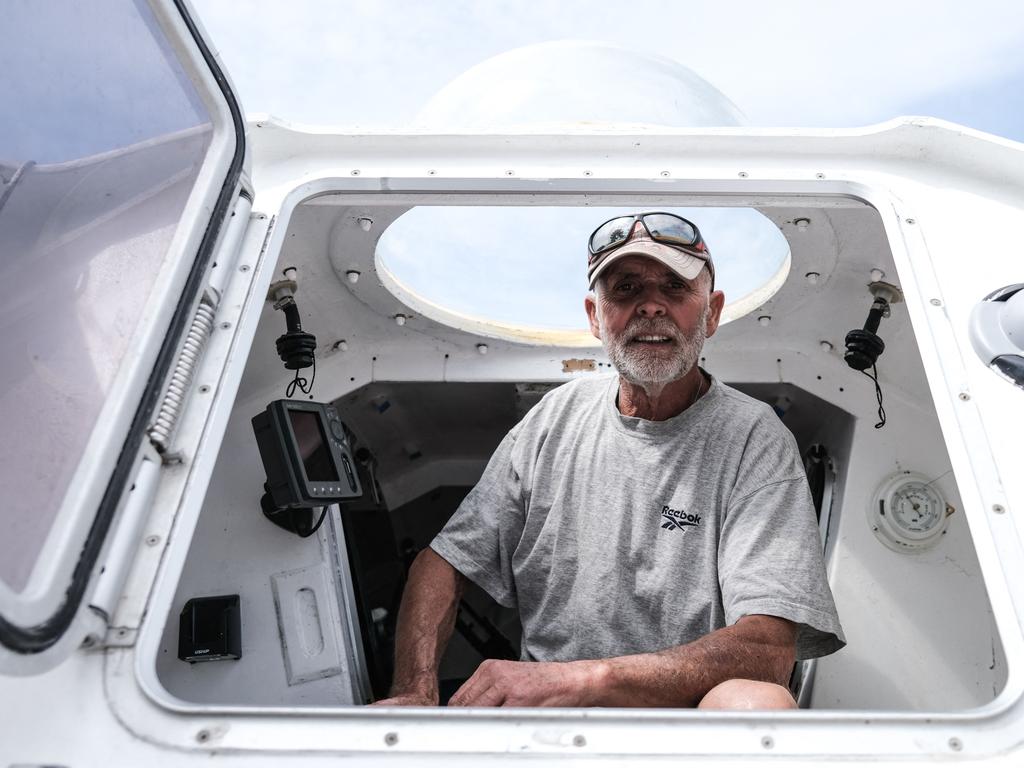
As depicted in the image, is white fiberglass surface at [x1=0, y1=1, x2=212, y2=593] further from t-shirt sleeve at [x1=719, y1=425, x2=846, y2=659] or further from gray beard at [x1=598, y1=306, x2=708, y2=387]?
t-shirt sleeve at [x1=719, y1=425, x2=846, y2=659]

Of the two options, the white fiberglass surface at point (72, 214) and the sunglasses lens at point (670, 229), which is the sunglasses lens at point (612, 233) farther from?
the white fiberglass surface at point (72, 214)

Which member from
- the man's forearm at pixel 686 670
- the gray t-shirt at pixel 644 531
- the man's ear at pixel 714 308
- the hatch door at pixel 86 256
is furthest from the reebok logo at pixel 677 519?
the hatch door at pixel 86 256

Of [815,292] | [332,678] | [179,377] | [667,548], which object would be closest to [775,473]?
[667,548]

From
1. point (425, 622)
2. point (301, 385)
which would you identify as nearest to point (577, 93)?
point (301, 385)

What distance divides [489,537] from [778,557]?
643 mm

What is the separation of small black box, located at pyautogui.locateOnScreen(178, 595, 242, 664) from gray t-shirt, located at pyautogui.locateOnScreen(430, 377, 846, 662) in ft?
1.47

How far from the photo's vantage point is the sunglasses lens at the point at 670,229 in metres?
2.01

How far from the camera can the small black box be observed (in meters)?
1.79

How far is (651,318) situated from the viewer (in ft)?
6.64

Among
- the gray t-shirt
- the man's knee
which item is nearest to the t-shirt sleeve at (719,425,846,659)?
the gray t-shirt

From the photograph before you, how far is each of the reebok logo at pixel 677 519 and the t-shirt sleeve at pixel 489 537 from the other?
0.35 m

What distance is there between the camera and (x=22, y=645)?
95cm

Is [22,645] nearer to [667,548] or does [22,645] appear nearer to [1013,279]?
[667,548]

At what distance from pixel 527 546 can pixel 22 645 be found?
118cm
